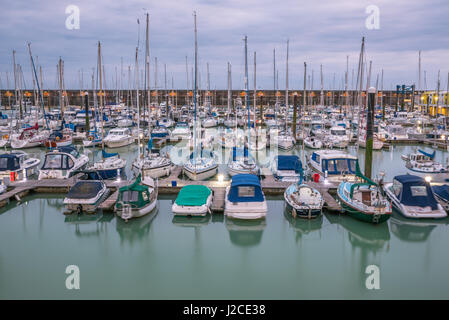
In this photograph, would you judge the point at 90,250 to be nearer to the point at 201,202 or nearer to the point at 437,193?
the point at 201,202

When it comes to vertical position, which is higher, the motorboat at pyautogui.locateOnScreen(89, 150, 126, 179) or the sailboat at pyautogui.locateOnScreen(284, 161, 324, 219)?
the motorboat at pyautogui.locateOnScreen(89, 150, 126, 179)

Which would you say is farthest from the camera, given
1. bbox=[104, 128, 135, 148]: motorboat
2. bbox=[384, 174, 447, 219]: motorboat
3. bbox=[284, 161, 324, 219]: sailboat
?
bbox=[104, 128, 135, 148]: motorboat

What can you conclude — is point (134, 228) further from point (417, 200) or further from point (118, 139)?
point (118, 139)

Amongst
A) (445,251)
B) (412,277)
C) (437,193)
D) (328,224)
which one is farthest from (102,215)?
(437,193)

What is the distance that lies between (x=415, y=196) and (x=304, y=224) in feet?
17.2

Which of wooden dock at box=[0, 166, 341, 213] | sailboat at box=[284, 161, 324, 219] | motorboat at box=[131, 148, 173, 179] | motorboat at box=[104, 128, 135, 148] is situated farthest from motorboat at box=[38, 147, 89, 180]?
sailboat at box=[284, 161, 324, 219]

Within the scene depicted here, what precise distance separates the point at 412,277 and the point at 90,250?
1187 cm

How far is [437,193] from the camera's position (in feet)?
58.5

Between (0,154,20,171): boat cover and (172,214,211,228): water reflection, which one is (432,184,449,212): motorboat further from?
(0,154,20,171): boat cover

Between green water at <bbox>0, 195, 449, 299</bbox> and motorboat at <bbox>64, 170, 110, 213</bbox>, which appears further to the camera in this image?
motorboat at <bbox>64, 170, 110, 213</bbox>

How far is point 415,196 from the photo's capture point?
1630cm

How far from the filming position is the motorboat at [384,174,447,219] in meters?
15.7

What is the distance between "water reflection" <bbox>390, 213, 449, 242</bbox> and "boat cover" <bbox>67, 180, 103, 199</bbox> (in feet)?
46.2
